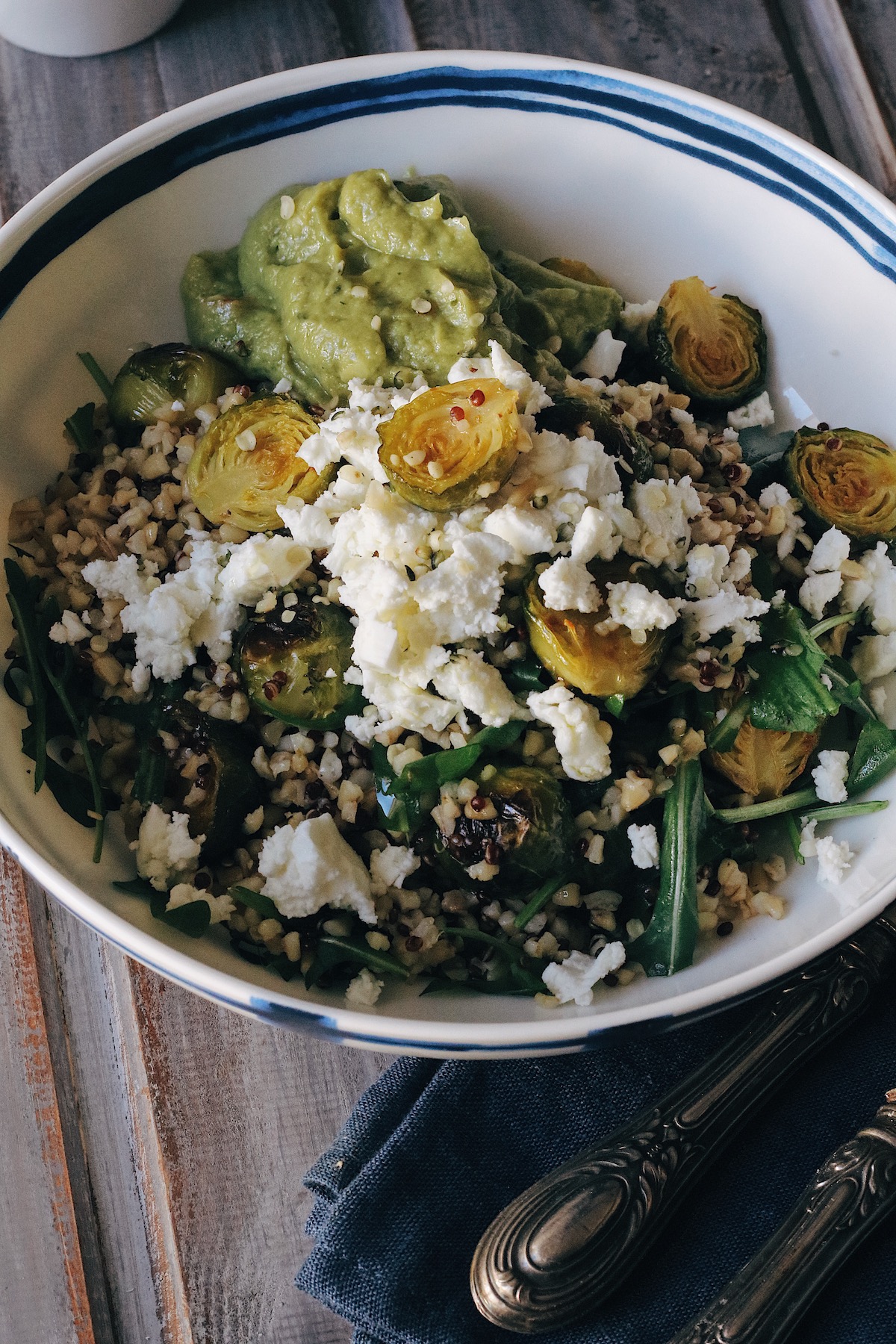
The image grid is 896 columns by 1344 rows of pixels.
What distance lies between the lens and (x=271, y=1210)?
2309mm

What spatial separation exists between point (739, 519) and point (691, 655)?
1.01 feet

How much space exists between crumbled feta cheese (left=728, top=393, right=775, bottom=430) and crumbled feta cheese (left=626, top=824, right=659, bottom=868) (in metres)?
0.94

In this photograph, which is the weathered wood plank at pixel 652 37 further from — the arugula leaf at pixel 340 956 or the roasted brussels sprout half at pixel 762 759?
the arugula leaf at pixel 340 956

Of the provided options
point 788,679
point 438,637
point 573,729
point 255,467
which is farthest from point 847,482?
point 255,467

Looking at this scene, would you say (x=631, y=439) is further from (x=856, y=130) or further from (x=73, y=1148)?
(x=73, y=1148)

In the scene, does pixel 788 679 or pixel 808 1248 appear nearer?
pixel 808 1248

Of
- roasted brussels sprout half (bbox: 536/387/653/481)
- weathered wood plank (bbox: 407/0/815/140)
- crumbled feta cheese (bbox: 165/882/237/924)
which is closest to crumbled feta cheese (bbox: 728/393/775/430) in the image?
roasted brussels sprout half (bbox: 536/387/653/481)

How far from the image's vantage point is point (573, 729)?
206cm

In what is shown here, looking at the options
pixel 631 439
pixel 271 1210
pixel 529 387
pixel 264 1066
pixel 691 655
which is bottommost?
pixel 271 1210

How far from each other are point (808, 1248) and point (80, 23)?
3128 millimetres

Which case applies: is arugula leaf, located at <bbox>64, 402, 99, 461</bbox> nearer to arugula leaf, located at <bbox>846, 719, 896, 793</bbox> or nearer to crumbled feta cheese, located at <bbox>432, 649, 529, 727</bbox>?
crumbled feta cheese, located at <bbox>432, 649, 529, 727</bbox>

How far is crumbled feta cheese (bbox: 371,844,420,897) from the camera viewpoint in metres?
2.12

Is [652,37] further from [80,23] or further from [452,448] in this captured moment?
[452,448]

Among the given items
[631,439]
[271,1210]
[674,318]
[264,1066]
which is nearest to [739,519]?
[631,439]
